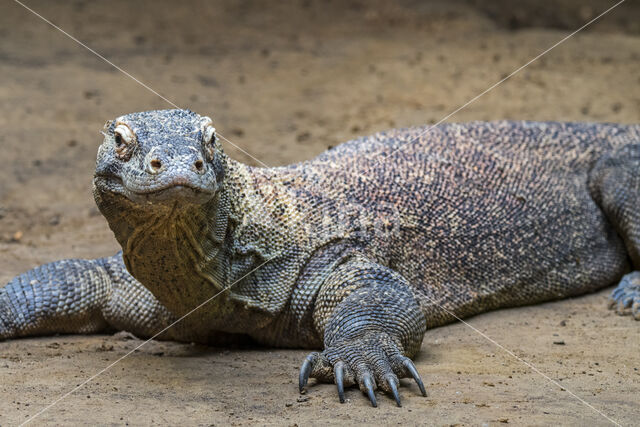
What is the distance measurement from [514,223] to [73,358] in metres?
3.03

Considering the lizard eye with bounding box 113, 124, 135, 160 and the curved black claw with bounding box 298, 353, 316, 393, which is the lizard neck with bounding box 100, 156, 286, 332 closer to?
the lizard eye with bounding box 113, 124, 135, 160

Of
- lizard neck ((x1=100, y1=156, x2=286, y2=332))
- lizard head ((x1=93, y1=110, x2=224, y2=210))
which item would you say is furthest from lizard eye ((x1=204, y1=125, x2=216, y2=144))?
lizard neck ((x1=100, y1=156, x2=286, y2=332))

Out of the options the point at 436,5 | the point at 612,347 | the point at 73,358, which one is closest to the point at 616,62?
the point at 436,5

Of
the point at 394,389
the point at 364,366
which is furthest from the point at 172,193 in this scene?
the point at 394,389

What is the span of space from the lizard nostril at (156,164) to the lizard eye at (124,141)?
263 millimetres

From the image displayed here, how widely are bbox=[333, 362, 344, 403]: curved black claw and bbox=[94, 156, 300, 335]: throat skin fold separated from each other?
2.67ft

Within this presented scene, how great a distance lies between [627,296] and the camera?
579 centimetres

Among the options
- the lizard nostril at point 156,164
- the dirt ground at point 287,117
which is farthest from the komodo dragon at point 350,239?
the dirt ground at point 287,117

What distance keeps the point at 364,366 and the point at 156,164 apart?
1.38m

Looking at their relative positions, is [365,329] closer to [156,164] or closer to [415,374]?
[415,374]

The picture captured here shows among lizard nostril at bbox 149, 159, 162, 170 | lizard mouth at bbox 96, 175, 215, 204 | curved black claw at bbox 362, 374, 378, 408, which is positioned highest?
lizard nostril at bbox 149, 159, 162, 170

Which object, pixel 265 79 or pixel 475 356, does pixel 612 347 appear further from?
pixel 265 79

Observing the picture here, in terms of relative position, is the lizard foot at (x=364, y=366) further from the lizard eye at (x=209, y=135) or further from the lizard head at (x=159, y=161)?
the lizard eye at (x=209, y=135)

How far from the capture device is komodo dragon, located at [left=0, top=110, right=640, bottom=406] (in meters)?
4.15
